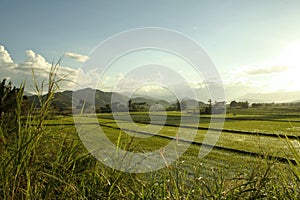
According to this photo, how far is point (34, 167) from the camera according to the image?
5.64 feet

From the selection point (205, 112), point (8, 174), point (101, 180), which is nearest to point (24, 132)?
point (8, 174)

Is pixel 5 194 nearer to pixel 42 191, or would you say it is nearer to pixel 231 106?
pixel 42 191

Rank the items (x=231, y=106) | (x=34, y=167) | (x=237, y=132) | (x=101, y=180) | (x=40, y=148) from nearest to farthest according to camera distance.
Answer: (x=34, y=167), (x=101, y=180), (x=40, y=148), (x=237, y=132), (x=231, y=106)

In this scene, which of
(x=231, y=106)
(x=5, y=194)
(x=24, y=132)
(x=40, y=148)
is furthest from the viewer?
(x=231, y=106)

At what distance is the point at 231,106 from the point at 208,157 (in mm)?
47510

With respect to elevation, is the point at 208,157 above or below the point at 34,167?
below

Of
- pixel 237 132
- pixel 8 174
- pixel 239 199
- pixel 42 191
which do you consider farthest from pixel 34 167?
pixel 237 132

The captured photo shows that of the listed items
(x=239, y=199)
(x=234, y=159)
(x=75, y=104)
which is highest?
(x=75, y=104)

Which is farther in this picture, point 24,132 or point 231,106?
point 231,106

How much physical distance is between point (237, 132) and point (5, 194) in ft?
63.7

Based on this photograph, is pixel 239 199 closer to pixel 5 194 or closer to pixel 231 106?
pixel 5 194

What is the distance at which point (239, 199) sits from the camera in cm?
146

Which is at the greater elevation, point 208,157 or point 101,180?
point 101,180

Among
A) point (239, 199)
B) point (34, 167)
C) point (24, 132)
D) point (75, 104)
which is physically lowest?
point (239, 199)
